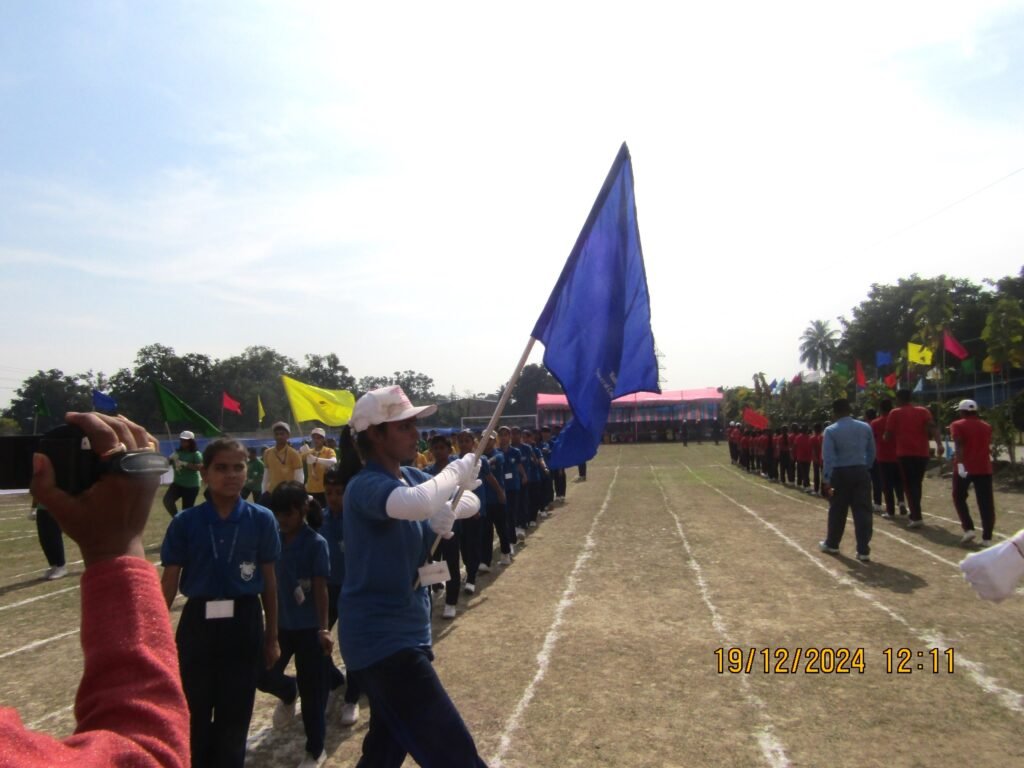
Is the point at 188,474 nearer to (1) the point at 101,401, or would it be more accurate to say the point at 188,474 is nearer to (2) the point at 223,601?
(1) the point at 101,401

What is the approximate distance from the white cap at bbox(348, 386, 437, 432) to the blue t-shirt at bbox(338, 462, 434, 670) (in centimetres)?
18

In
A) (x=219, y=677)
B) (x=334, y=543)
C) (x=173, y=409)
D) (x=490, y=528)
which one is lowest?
(x=490, y=528)

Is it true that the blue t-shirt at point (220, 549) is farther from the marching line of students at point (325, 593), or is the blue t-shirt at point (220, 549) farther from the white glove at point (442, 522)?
the white glove at point (442, 522)

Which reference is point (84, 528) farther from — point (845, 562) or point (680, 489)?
point (680, 489)

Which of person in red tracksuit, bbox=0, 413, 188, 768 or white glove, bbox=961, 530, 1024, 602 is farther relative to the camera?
white glove, bbox=961, 530, 1024, 602

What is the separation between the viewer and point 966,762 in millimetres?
3859

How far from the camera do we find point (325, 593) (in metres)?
4.54

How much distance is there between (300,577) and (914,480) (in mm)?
9629

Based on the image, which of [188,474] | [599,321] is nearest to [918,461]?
[599,321]

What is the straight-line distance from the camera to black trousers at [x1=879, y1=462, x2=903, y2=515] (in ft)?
40.7

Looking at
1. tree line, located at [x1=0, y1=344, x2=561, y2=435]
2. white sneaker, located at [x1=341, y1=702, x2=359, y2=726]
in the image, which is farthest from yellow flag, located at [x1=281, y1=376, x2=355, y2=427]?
tree line, located at [x1=0, y1=344, x2=561, y2=435]

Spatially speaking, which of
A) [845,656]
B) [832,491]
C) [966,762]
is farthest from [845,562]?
[966,762]

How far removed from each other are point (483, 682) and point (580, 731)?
1135 millimetres

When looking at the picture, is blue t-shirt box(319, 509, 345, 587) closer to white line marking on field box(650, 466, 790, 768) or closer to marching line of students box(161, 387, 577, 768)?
marching line of students box(161, 387, 577, 768)
